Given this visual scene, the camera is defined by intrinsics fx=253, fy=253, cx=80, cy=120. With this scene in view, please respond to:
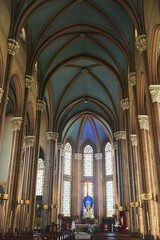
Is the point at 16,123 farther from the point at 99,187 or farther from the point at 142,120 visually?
the point at 99,187

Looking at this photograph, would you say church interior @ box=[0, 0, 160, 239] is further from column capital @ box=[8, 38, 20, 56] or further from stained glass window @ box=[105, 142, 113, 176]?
stained glass window @ box=[105, 142, 113, 176]

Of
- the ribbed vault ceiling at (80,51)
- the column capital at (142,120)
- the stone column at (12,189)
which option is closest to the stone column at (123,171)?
the ribbed vault ceiling at (80,51)

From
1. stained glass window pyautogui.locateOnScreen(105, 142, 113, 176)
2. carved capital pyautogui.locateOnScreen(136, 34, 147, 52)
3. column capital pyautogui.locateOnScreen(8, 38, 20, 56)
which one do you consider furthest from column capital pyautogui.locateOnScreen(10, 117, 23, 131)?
stained glass window pyautogui.locateOnScreen(105, 142, 113, 176)

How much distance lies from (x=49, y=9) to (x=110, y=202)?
941 inches

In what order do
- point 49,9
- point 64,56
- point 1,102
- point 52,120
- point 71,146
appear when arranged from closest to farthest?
1. point 1,102
2. point 49,9
3. point 64,56
4. point 52,120
5. point 71,146

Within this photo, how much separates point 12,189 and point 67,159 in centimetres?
2085

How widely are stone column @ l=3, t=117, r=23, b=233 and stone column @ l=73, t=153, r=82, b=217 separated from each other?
63.2ft

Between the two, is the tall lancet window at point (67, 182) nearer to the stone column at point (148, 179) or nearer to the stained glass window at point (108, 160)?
the stained glass window at point (108, 160)

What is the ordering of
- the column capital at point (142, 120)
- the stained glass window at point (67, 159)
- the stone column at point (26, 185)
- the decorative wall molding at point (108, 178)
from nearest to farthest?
the column capital at point (142, 120) → the stone column at point (26, 185) → the decorative wall molding at point (108, 178) → the stained glass window at point (67, 159)

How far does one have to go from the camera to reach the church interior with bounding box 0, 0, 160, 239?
41.8 ft

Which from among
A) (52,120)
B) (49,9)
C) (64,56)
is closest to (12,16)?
(49,9)

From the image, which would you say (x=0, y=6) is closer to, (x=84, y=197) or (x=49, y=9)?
(x=49, y=9)

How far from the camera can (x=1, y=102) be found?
39.8 feet

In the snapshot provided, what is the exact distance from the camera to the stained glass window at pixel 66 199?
31.6 meters
